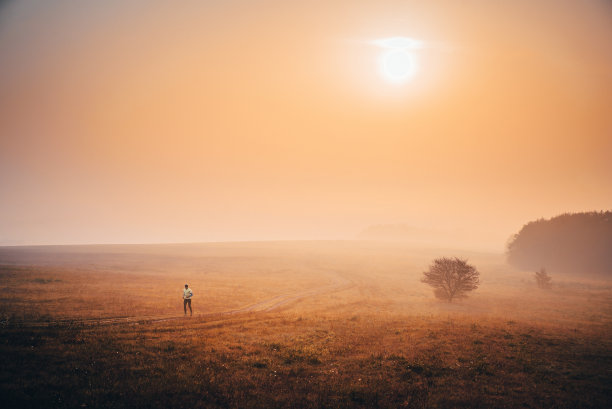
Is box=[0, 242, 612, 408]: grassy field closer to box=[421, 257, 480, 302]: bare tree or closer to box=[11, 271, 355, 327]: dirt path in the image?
box=[11, 271, 355, 327]: dirt path

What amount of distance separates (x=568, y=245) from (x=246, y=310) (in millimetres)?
117133

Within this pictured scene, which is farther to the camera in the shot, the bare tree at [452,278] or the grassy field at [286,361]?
the bare tree at [452,278]

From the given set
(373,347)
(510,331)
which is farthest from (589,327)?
(373,347)

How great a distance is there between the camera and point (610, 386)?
14305mm

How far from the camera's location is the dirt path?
2545 cm

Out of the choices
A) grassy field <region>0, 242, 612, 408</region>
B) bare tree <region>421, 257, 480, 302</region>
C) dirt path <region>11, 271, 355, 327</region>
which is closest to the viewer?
grassy field <region>0, 242, 612, 408</region>

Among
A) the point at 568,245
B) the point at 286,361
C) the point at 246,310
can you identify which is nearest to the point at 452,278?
the point at 246,310

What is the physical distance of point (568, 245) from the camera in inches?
3831

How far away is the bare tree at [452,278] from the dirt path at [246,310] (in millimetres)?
20819

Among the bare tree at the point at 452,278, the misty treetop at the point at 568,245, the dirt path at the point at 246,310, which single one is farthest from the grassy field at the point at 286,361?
the misty treetop at the point at 568,245

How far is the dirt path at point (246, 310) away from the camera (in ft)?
83.5

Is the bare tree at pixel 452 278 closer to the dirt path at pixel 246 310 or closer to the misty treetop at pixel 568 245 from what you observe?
the dirt path at pixel 246 310

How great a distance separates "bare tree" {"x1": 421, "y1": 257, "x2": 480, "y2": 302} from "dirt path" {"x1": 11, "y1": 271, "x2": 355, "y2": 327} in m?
20.8

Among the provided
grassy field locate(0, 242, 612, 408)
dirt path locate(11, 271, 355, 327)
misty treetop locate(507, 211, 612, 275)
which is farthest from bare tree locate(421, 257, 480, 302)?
misty treetop locate(507, 211, 612, 275)
